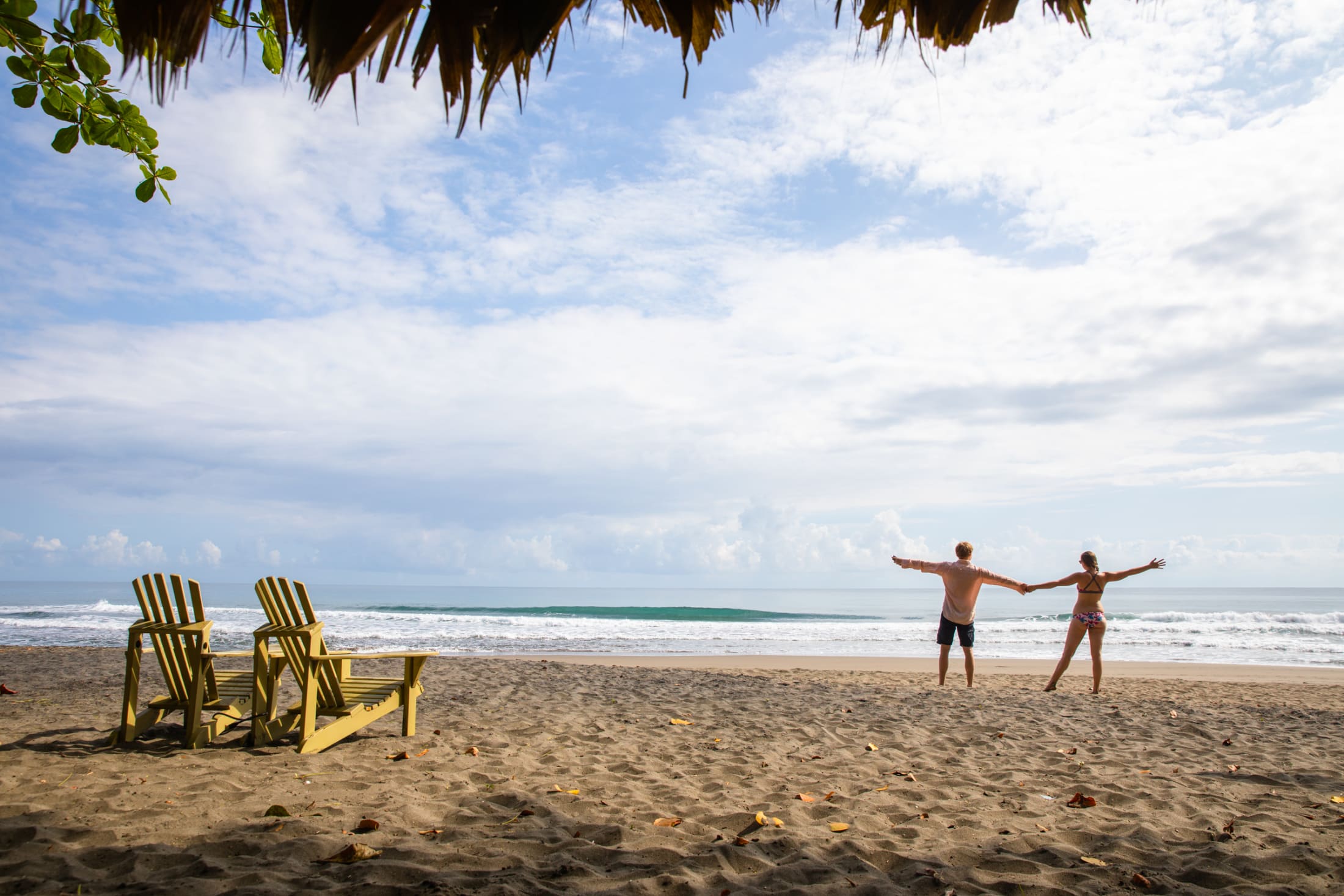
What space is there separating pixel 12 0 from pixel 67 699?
593 cm

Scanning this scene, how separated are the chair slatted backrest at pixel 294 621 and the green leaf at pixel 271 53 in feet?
9.45

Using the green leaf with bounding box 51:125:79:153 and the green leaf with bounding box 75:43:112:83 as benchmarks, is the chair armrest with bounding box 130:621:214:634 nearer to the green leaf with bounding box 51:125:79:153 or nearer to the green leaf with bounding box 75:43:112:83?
the green leaf with bounding box 51:125:79:153

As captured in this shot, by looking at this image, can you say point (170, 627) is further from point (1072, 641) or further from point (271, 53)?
point (1072, 641)

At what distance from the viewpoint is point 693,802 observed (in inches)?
153

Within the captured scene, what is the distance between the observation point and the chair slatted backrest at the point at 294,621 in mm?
4762

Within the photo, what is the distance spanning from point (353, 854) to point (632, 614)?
3119cm

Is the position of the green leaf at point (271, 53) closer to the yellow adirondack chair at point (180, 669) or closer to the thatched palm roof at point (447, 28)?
the thatched palm roof at point (447, 28)

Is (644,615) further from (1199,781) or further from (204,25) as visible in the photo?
(204,25)

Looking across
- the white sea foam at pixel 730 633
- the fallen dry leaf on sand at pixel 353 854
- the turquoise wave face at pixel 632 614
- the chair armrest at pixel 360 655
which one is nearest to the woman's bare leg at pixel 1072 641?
the chair armrest at pixel 360 655

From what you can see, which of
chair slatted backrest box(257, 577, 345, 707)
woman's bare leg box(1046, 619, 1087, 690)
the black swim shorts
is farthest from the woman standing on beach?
chair slatted backrest box(257, 577, 345, 707)

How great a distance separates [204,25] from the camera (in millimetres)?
2086

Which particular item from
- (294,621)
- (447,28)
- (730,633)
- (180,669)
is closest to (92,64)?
(447,28)

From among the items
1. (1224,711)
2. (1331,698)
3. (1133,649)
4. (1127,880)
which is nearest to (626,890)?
(1127,880)

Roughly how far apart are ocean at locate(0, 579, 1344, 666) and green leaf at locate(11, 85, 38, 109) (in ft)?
39.6
